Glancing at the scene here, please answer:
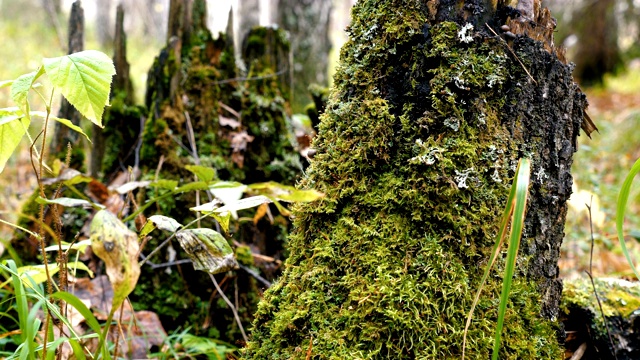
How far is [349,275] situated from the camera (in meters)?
1.40

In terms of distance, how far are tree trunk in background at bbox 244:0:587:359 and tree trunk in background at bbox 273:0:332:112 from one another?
450 centimetres

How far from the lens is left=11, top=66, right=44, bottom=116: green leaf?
3.68ft

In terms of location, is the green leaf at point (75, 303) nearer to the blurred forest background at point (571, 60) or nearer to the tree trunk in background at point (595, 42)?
the blurred forest background at point (571, 60)

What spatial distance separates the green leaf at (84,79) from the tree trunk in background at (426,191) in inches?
28.4

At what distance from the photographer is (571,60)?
8320mm

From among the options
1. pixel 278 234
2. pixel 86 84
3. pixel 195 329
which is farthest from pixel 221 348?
pixel 86 84

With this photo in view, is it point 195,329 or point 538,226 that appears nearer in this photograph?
point 538,226

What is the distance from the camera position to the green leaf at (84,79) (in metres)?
1.08

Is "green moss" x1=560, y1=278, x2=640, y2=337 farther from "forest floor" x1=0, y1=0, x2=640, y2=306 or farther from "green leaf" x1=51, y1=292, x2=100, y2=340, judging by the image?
"green leaf" x1=51, y1=292, x2=100, y2=340

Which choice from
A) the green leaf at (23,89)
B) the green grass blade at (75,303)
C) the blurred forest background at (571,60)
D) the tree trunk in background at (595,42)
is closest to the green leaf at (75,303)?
the green grass blade at (75,303)

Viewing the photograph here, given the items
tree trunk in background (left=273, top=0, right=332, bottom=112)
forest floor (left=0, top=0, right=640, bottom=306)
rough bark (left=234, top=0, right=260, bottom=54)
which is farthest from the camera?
rough bark (left=234, top=0, right=260, bottom=54)

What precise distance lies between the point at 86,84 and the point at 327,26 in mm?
→ 5585

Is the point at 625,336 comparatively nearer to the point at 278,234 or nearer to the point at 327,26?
the point at 278,234

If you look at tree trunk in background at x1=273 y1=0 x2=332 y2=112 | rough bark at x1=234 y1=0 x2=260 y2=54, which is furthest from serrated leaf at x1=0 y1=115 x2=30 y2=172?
rough bark at x1=234 y1=0 x2=260 y2=54
